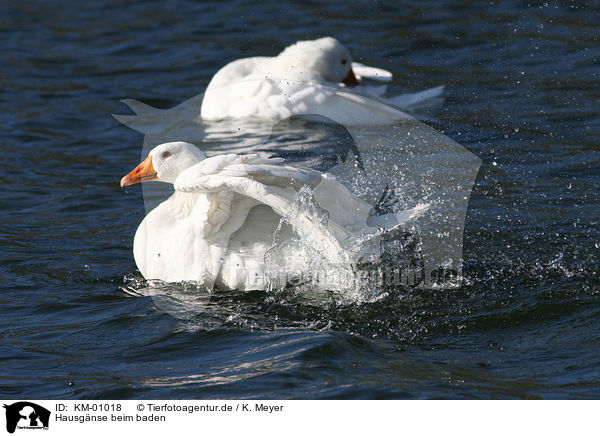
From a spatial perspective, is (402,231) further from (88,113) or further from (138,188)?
(88,113)

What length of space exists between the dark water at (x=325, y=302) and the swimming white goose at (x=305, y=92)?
0.74 m

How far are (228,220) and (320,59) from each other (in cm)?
593

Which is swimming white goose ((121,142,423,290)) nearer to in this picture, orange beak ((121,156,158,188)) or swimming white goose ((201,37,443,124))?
orange beak ((121,156,158,188))

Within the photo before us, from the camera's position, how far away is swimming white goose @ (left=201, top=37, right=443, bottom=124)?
11.1 m

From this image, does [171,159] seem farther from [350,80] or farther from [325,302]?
[350,80]

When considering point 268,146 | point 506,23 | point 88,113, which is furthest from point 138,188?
point 506,23

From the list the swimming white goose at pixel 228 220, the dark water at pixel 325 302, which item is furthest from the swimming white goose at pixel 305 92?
the swimming white goose at pixel 228 220

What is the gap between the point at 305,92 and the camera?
36.8ft
